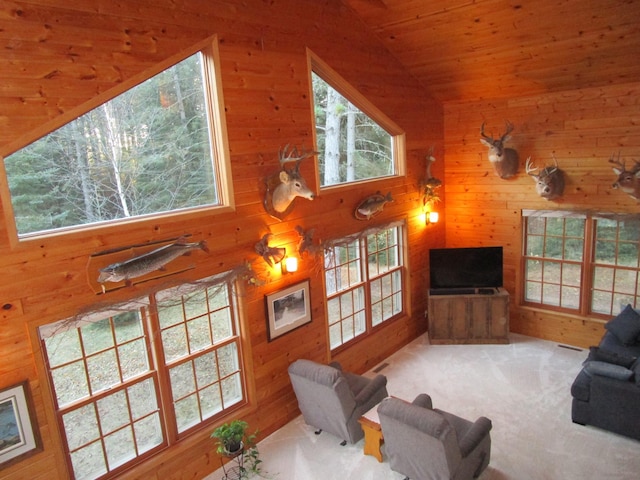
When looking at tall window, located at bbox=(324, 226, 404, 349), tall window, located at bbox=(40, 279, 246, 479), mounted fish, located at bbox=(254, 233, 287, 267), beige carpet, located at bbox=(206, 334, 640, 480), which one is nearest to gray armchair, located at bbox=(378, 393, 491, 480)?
beige carpet, located at bbox=(206, 334, 640, 480)

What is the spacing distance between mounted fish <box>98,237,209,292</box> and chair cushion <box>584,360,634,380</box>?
4232mm

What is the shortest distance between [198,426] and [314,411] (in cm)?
123

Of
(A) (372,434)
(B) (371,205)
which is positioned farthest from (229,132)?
(A) (372,434)

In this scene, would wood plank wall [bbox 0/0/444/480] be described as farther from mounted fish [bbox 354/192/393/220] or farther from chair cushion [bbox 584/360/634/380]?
chair cushion [bbox 584/360/634/380]

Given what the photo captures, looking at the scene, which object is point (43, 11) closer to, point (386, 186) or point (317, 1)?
point (317, 1)

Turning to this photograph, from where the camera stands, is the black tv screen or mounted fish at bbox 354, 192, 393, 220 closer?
mounted fish at bbox 354, 192, 393, 220

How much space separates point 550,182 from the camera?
21.7 feet

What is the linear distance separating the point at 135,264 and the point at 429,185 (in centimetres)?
489

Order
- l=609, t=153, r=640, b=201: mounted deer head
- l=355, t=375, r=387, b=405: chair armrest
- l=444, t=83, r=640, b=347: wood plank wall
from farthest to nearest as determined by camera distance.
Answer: l=444, t=83, r=640, b=347: wood plank wall → l=609, t=153, r=640, b=201: mounted deer head → l=355, t=375, r=387, b=405: chair armrest

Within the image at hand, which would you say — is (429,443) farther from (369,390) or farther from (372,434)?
(369,390)

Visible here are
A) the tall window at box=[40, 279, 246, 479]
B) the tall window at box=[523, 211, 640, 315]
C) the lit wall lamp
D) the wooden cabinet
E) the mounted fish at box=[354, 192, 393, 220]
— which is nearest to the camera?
the tall window at box=[40, 279, 246, 479]

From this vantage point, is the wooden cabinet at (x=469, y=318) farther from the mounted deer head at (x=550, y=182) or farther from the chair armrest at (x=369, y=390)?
the chair armrest at (x=369, y=390)

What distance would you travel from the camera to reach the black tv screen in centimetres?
715

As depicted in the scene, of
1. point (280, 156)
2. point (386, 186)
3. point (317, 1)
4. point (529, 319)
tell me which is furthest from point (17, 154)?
point (529, 319)
